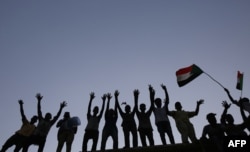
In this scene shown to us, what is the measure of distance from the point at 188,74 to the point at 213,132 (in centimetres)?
354

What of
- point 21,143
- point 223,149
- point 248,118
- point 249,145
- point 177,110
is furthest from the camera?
point 177,110

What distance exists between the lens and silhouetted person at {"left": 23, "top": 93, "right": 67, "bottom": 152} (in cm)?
1008

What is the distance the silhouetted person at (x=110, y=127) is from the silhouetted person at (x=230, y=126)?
390 cm

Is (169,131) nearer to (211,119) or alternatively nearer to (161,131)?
(161,131)

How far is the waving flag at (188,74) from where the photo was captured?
11.6 m

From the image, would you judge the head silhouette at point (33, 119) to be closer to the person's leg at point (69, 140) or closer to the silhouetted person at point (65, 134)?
the silhouetted person at point (65, 134)

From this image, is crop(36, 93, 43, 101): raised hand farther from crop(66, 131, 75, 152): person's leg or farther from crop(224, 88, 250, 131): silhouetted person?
crop(224, 88, 250, 131): silhouetted person

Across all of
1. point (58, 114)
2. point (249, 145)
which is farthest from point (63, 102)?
point (249, 145)

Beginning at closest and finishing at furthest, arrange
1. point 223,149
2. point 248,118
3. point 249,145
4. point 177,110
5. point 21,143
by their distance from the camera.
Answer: point 249,145
point 223,149
point 248,118
point 21,143
point 177,110

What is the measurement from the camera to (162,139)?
384 inches

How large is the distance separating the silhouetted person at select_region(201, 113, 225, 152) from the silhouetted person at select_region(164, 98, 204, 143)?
1.94 ft

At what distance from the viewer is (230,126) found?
9.09 m

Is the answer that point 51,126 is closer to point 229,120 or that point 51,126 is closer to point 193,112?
point 193,112

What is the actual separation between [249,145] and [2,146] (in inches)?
324
